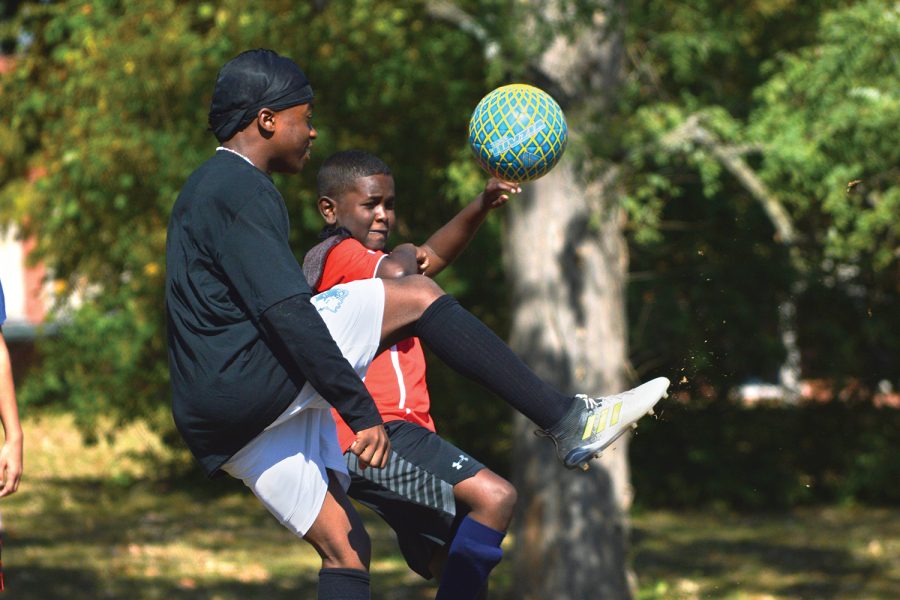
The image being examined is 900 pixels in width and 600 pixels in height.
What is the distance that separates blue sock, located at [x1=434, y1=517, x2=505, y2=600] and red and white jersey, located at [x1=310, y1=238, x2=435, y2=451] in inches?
16.4

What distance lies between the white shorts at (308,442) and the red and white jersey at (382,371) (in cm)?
33

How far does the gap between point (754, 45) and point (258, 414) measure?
11.2 metres

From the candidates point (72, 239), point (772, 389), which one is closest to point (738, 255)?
point (772, 389)

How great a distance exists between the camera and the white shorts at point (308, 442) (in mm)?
4398

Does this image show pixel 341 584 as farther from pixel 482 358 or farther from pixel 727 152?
pixel 727 152

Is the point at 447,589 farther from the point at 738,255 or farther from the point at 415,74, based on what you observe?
the point at 738,255

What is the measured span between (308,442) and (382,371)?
1.89 ft

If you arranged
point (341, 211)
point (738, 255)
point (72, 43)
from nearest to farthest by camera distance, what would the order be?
point (341, 211)
point (738, 255)
point (72, 43)

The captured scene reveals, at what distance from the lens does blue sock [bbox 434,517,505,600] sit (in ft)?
15.7

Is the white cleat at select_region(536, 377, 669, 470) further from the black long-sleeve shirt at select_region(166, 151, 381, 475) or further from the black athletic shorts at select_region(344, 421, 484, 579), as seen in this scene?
the black long-sleeve shirt at select_region(166, 151, 381, 475)

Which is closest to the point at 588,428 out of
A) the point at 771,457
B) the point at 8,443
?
the point at 8,443

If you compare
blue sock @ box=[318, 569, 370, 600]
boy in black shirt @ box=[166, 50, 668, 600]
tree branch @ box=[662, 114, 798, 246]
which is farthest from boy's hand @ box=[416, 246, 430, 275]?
tree branch @ box=[662, 114, 798, 246]

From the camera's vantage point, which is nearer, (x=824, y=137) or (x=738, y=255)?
(x=824, y=137)

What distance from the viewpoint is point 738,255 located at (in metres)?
13.9
